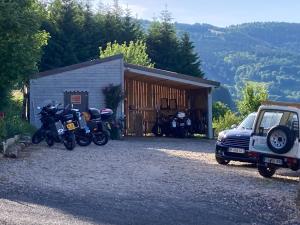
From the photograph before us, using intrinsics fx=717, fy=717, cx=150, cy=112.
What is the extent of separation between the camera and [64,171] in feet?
47.7

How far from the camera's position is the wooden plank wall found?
33188 mm

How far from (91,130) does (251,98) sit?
24718 millimetres

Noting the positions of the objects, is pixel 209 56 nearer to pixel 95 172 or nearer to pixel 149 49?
pixel 149 49

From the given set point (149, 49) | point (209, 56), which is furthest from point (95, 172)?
point (209, 56)

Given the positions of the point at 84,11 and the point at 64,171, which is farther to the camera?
the point at 84,11

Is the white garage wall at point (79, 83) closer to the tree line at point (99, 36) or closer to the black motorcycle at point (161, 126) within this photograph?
the black motorcycle at point (161, 126)

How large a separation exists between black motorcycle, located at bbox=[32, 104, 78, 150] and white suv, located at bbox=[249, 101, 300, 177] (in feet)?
19.0

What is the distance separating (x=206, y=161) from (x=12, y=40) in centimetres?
618

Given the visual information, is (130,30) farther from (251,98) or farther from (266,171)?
(266,171)

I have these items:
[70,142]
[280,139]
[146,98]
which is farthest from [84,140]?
[146,98]

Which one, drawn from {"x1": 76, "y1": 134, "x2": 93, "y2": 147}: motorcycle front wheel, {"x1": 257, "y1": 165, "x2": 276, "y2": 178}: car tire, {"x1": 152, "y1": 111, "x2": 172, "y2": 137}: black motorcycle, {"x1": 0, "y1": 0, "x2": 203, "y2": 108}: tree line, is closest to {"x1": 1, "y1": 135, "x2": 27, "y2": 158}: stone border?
{"x1": 76, "y1": 134, "x2": 93, "y2": 147}: motorcycle front wheel

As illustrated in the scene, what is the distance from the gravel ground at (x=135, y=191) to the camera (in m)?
9.99

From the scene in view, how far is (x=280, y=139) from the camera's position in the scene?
15500mm

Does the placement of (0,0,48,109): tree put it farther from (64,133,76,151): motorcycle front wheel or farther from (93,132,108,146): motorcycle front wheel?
(93,132,108,146): motorcycle front wheel
